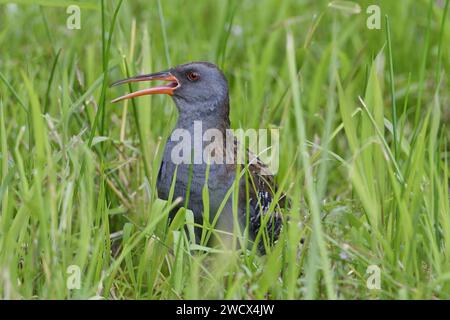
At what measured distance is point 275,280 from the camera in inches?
126

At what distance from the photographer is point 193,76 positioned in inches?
174

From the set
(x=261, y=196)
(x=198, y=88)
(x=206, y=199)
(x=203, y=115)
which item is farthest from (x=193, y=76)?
(x=206, y=199)

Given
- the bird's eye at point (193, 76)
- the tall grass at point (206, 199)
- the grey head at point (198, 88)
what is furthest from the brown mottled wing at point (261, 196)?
the bird's eye at point (193, 76)

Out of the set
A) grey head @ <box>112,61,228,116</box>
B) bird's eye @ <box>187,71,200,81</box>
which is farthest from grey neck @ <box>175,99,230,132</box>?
bird's eye @ <box>187,71,200,81</box>

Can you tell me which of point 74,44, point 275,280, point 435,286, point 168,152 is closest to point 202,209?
point 168,152

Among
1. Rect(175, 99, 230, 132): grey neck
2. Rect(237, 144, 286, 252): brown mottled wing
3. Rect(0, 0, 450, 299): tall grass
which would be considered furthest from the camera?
Rect(175, 99, 230, 132): grey neck

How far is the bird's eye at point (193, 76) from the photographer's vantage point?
174 inches

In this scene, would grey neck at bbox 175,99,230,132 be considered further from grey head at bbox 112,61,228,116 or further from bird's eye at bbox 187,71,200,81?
bird's eye at bbox 187,71,200,81

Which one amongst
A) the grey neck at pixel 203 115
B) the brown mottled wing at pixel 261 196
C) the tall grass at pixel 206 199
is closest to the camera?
the tall grass at pixel 206 199

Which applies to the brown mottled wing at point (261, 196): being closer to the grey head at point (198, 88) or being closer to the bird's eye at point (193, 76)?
the grey head at point (198, 88)

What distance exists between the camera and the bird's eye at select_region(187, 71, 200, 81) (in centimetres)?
442

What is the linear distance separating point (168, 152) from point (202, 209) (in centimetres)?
33

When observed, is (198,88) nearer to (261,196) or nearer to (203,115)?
(203,115)

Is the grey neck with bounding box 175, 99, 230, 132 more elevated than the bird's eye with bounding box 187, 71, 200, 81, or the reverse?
the bird's eye with bounding box 187, 71, 200, 81
